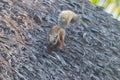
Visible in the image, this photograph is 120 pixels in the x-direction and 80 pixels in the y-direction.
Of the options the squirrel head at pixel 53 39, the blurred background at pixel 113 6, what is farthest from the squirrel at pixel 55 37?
the blurred background at pixel 113 6

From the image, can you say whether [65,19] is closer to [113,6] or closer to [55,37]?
[55,37]

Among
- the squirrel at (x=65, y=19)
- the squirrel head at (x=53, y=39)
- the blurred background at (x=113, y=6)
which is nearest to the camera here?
the squirrel head at (x=53, y=39)

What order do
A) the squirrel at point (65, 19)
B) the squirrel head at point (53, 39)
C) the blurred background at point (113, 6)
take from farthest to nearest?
the blurred background at point (113, 6) < the squirrel at point (65, 19) < the squirrel head at point (53, 39)

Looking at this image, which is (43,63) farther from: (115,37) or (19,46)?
(115,37)

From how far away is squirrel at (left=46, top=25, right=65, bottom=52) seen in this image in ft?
23.0

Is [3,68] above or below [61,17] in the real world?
below

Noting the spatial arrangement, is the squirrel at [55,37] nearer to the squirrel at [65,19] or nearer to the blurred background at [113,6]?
the squirrel at [65,19]

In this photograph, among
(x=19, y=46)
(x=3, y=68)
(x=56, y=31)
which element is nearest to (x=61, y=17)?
(x=56, y=31)

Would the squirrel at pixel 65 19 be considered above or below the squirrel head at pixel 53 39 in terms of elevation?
above

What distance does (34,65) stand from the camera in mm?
6812

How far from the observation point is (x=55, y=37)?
6.99 meters

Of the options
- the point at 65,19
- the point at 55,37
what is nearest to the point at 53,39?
the point at 55,37

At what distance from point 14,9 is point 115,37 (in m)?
1.78

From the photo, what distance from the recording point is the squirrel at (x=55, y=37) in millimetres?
7022
